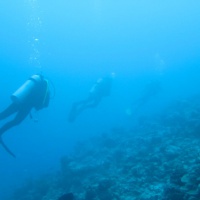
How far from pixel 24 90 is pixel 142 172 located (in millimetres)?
4936

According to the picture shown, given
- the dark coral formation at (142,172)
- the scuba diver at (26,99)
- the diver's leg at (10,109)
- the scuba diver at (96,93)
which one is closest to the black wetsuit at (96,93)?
the scuba diver at (96,93)

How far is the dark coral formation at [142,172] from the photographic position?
6.45 metres

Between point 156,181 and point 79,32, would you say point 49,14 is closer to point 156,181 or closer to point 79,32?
point 79,32

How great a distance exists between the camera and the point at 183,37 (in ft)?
635

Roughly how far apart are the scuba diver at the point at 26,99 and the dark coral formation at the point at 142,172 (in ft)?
11.1

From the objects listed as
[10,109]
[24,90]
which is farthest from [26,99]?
[10,109]

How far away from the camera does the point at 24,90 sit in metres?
9.36

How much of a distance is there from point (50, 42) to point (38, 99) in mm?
181885

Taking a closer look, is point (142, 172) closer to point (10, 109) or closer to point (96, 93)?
point (10, 109)

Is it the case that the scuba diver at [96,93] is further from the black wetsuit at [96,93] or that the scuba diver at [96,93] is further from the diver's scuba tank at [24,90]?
the diver's scuba tank at [24,90]

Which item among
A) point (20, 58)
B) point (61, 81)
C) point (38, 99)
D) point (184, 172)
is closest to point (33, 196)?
point (38, 99)

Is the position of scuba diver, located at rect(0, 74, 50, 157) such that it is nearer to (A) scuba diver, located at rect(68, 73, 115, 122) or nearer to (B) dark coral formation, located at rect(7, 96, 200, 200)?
(B) dark coral formation, located at rect(7, 96, 200, 200)

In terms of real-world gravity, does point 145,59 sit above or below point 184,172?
above

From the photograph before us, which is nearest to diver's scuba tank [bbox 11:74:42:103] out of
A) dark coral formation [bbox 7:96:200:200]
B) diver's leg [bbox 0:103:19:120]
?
diver's leg [bbox 0:103:19:120]
